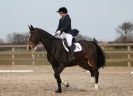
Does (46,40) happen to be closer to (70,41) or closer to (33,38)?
(33,38)

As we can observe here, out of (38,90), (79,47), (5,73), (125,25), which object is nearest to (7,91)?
(38,90)

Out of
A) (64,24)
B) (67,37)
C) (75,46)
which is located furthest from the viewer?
(75,46)

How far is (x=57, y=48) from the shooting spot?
10570mm

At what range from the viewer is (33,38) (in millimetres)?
10453

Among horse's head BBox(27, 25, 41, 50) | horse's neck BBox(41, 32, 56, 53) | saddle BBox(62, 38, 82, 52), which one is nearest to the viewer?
horse's head BBox(27, 25, 41, 50)

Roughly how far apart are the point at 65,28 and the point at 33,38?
89 centimetres

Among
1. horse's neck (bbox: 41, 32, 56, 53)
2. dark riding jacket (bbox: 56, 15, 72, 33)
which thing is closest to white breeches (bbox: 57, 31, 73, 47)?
dark riding jacket (bbox: 56, 15, 72, 33)

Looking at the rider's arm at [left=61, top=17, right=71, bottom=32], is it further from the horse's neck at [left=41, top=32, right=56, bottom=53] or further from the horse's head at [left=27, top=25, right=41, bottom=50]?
the horse's head at [left=27, top=25, right=41, bottom=50]

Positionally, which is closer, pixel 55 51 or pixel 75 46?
pixel 55 51

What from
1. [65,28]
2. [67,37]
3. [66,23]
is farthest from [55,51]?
[66,23]

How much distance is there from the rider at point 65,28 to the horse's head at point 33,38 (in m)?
0.57

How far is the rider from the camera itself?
1066cm

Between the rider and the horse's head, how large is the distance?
0.57 meters

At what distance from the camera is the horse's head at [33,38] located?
10.4 meters
